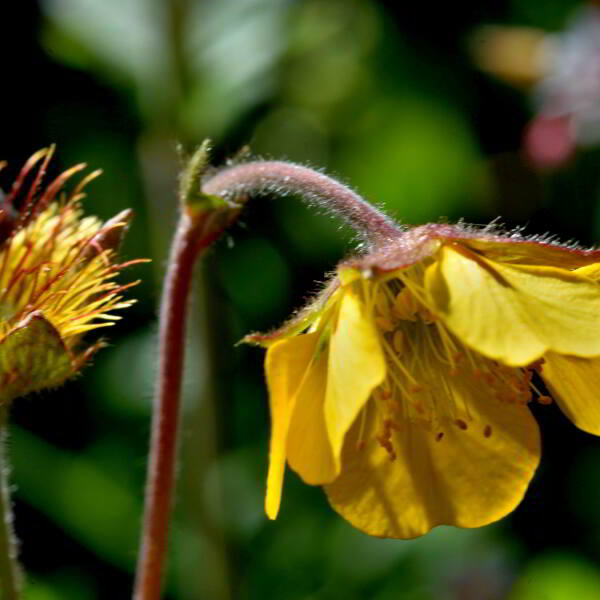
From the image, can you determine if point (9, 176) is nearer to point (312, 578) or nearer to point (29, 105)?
point (29, 105)

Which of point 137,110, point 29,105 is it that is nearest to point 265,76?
point 137,110

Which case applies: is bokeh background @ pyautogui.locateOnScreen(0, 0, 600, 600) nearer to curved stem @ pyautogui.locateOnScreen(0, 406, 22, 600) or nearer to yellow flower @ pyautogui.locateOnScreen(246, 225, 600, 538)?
curved stem @ pyautogui.locateOnScreen(0, 406, 22, 600)

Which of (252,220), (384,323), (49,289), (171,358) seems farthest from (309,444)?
(252,220)

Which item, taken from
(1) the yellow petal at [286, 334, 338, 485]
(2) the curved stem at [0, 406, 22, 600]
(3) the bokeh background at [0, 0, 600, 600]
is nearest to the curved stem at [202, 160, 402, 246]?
(1) the yellow petal at [286, 334, 338, 485]

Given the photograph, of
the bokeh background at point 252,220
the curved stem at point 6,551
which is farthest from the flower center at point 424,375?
the bokeh background at point 252,220

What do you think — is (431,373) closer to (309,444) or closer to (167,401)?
(309,444)

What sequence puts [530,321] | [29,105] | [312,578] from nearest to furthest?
[530,321] < [312,578] < [29,105]
